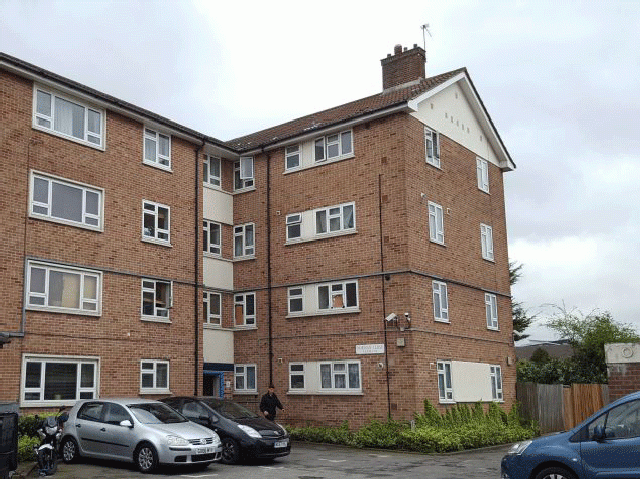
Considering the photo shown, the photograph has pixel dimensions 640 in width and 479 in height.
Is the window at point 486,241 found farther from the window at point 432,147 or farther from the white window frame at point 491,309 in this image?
the window at point 432,147

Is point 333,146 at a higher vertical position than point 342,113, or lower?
lower

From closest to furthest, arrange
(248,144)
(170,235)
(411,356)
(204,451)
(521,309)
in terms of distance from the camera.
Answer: (204,451) < (411,356) < (170,235) < (248,144) < (521,309)

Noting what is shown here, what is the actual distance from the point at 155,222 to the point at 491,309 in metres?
11.8

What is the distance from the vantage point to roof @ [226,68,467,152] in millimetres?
23622

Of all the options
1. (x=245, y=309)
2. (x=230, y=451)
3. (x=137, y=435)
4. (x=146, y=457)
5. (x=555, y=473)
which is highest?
(x=245, y=309)

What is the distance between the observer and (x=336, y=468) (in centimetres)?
1616

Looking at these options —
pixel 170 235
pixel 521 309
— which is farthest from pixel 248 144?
pixel 521 309

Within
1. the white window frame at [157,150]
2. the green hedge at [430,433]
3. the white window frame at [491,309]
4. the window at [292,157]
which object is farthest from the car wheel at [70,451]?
the white window frame at [491,309]

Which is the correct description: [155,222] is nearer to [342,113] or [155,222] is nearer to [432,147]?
[342,113]

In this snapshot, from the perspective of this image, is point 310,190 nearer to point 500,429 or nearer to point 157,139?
point 157,139

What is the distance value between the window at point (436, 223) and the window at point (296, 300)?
175 inches

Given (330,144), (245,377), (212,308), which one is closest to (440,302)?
(330,144)

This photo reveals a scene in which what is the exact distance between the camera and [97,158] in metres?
21.2

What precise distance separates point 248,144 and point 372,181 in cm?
581
